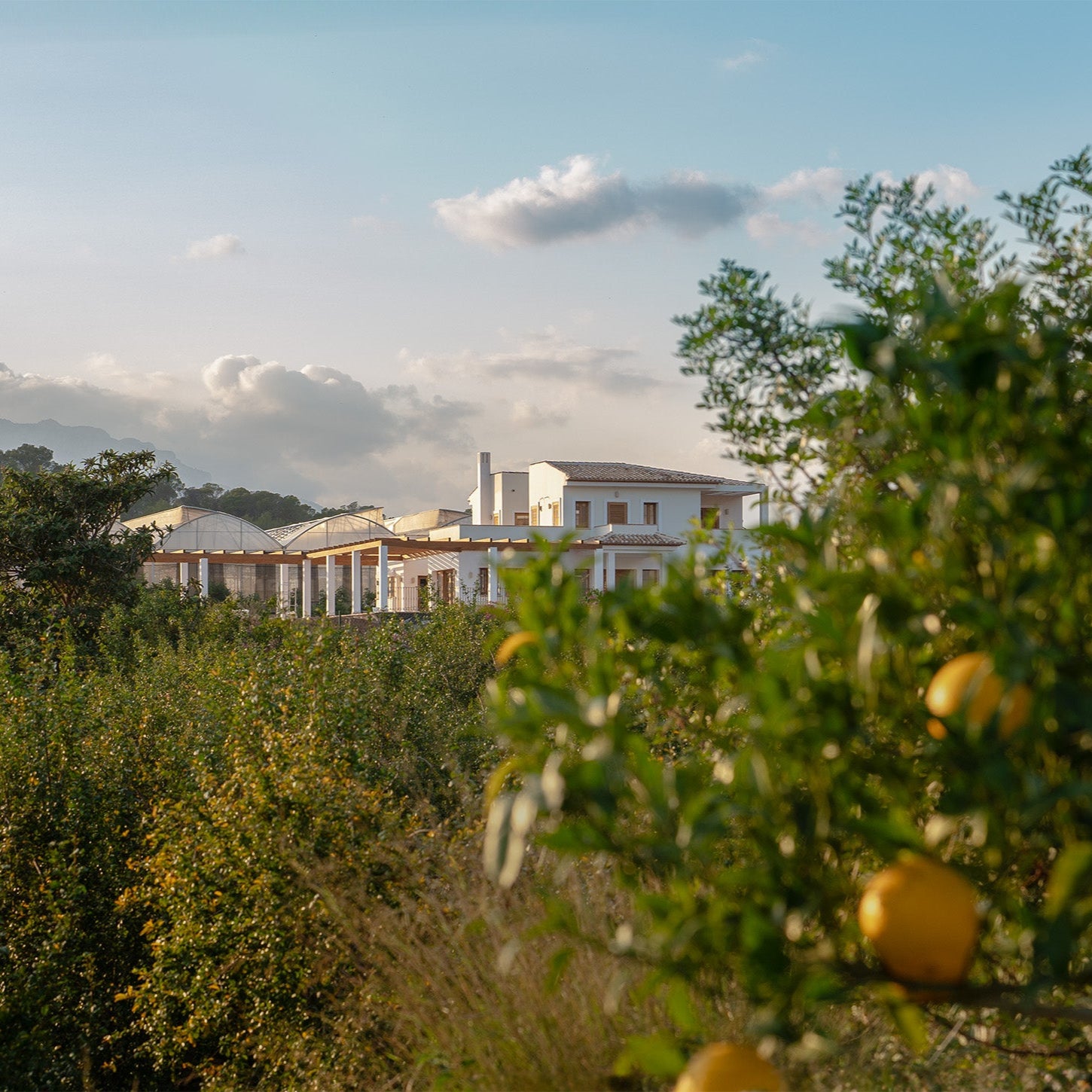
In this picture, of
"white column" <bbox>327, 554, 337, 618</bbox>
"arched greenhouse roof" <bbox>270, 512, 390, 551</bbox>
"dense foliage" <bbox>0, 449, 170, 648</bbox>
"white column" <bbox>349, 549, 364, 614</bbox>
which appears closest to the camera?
"dense foliage" <bbox>0, 449, 170, 648</bbox>

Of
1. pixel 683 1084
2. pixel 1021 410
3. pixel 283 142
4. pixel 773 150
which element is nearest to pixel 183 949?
pixel 683 1084

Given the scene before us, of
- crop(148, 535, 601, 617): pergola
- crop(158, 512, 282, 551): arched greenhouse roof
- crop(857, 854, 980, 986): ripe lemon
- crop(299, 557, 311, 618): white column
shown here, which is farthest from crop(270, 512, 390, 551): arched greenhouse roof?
crop(857, 854, 980, 986): ripe lemon

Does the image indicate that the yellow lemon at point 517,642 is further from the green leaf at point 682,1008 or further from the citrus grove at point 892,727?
the green leaf at point 682,1008

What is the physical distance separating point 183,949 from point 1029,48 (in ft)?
18.3

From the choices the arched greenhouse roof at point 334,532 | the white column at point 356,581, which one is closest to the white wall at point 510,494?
the arched greenhouse roof at point 334,532

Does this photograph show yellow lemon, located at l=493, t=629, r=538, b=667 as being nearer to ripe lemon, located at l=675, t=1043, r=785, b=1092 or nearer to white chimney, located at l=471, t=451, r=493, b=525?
ripe lemon, located at l=675, t=1043, r=785, b=1092

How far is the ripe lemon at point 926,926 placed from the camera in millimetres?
1066

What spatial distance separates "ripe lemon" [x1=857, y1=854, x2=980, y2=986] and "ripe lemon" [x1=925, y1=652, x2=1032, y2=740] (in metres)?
0.16

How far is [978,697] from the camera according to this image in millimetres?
1065

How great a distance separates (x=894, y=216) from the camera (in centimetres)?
317

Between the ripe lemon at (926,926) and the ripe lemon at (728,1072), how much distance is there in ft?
0.64

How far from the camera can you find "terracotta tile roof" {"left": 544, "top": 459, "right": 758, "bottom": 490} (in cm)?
3947

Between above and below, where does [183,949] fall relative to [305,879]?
below

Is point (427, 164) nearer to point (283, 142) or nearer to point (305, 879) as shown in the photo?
point (283, 142)
